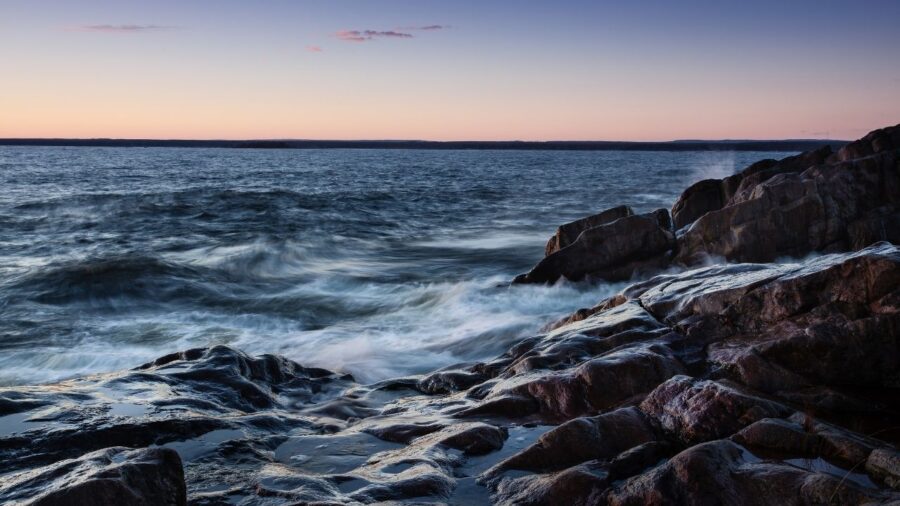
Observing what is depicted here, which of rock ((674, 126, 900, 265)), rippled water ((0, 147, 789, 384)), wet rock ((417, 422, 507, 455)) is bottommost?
rippled water ((0, 147, 789, 384))

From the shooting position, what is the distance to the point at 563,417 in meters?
5.56

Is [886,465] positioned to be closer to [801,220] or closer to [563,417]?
[563,417]

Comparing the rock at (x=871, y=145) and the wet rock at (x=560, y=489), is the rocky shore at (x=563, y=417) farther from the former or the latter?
the rock at (x=871, y=145)

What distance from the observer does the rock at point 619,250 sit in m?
12.8

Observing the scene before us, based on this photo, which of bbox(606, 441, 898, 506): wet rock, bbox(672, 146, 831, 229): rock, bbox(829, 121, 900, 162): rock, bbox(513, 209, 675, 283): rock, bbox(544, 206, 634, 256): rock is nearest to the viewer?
bbox(606, 441, 898, 506): wet rock

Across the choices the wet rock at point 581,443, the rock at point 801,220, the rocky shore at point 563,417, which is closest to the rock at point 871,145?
the rock at point 801,220

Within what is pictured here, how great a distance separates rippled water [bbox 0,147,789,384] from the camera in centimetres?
1130

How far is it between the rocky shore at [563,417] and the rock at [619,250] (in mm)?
3504

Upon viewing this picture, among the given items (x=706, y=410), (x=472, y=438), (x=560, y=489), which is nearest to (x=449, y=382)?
(x=472, y=438)

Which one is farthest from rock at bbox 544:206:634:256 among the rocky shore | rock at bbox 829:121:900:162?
rock at bbox 829:121:900:162

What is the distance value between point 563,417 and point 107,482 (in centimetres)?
341

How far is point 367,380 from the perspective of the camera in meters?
9.45

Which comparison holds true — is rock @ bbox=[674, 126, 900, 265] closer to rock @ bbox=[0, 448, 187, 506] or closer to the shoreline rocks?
the shoreline rocks

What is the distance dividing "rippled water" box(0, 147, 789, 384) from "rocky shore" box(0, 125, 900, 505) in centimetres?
303
